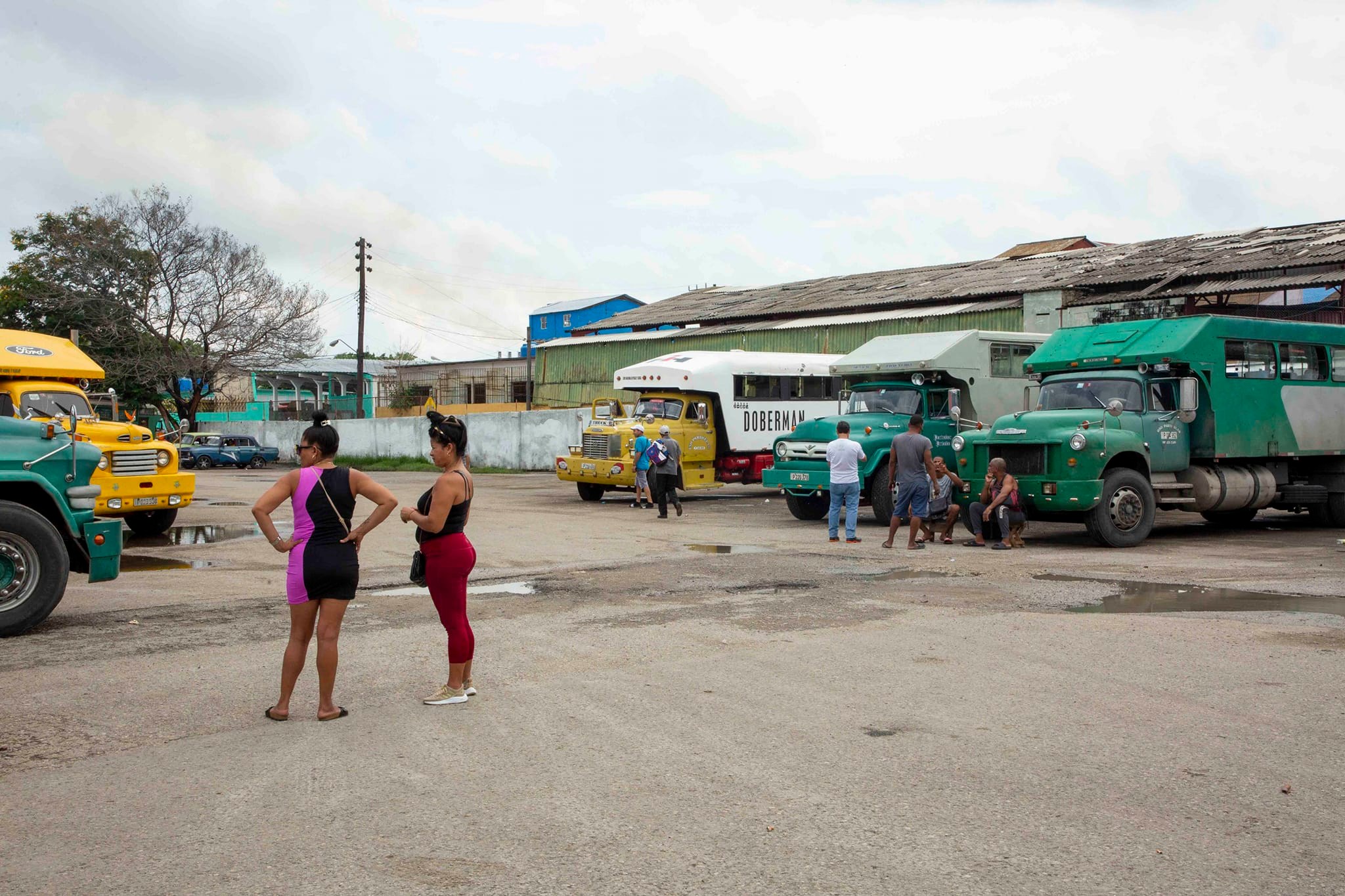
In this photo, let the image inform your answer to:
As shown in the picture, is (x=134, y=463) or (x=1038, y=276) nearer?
(x=134, y=463)

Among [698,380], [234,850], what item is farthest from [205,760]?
[698,380]

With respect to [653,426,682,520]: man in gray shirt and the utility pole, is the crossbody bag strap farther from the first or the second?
the utility pole

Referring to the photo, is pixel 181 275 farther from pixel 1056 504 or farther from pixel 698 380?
pixel 1056 504

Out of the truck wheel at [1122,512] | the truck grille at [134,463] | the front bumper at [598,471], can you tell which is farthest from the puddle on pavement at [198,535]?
the truck wheel at [1122,512]

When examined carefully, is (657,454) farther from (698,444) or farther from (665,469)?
(698,444)

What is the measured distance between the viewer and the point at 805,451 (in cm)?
1912

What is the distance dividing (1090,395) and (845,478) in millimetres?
3739

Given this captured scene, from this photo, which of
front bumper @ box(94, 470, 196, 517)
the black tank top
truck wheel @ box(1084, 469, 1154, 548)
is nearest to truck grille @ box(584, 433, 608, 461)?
front bumper @ box(94, 470, 196, 517)

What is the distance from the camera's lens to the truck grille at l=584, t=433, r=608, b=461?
2362cm

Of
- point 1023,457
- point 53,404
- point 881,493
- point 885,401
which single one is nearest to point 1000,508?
point 1023,457

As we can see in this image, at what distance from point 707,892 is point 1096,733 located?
9.50 feet

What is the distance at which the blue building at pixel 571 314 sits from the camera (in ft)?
258

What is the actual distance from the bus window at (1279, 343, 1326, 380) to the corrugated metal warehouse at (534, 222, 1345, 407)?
27.5 feet

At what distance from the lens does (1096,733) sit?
238 inches
